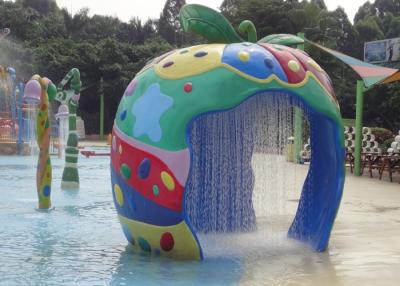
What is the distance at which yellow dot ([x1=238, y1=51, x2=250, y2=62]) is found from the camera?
6082 millimetres

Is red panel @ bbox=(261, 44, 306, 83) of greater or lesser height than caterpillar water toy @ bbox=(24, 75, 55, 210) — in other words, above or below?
above

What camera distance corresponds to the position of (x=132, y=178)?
5945 mm

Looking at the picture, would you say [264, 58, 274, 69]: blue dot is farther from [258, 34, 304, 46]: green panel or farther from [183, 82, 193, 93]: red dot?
[258, 34, 304, 46]: green panel

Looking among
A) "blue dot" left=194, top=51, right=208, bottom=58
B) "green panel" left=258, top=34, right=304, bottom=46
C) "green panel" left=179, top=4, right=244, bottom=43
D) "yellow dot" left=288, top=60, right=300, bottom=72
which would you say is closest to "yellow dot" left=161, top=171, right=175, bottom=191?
"blue dot" left=194, top=51, right=208, bottom=58

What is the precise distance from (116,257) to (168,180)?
1.12m

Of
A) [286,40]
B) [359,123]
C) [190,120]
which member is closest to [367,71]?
[359,123]

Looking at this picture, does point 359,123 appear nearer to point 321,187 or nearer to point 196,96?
point 321,187

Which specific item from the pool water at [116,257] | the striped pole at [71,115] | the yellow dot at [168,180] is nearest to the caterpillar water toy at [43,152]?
the pool water at [116,257]

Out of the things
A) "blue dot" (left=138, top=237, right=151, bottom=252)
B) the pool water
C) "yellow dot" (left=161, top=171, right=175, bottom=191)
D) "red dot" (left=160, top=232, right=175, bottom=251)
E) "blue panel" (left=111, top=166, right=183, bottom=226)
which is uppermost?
"yellow dot" (left=161, top=171, right=175, bottom=191)

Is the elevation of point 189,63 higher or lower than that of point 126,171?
higher

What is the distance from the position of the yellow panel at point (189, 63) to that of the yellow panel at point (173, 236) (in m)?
1.42

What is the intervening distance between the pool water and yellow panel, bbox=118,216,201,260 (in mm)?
90

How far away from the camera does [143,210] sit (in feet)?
19.4

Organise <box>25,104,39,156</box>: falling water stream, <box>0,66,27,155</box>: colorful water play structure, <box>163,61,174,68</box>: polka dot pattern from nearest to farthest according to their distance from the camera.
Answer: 1. <box>163,61,174,68</box>: polka dot pattern
2. <box>0,66,27,155</box>: colorful water play structure
3. <box>25,104,39,156</box>: falling water stream
